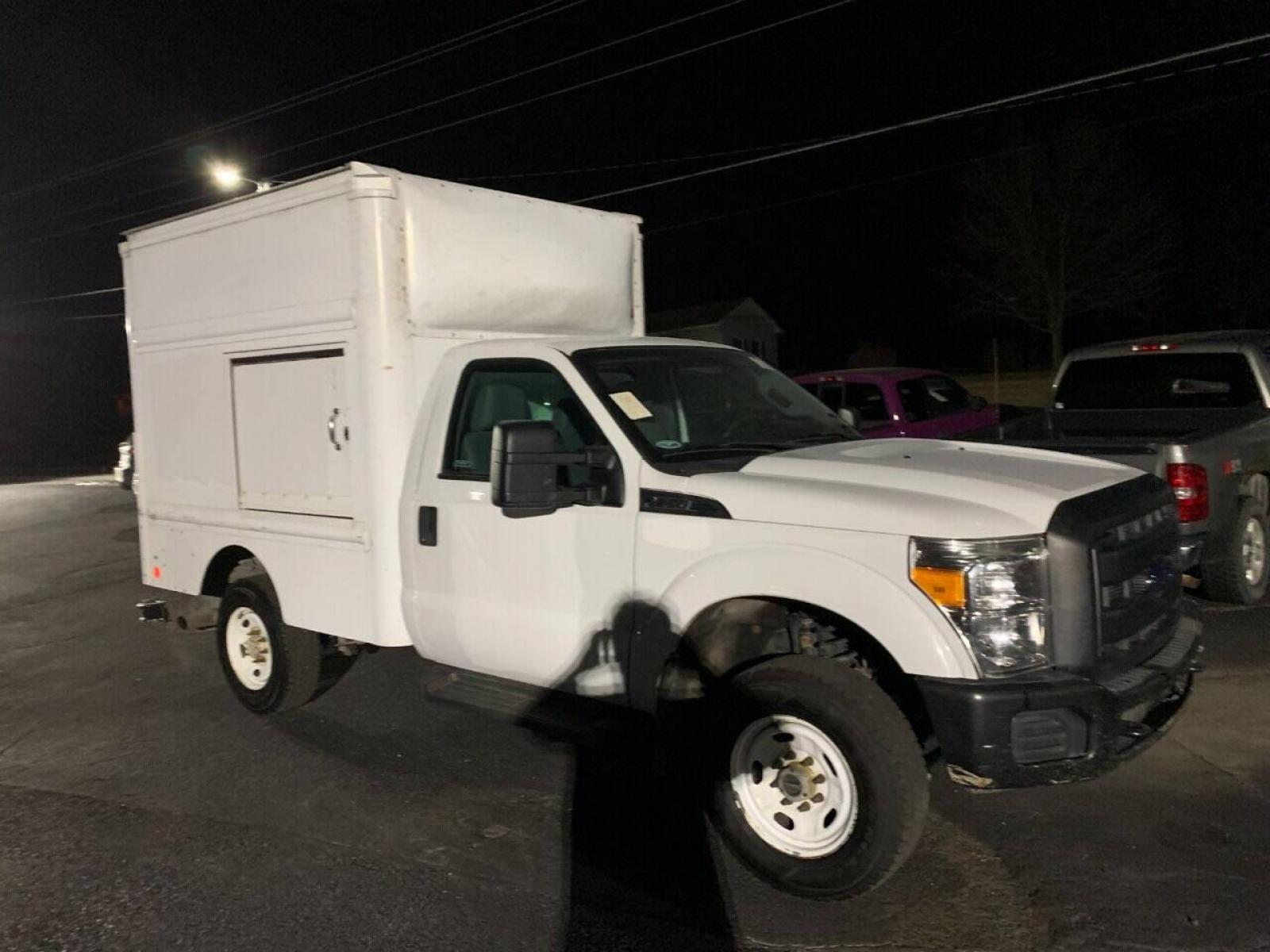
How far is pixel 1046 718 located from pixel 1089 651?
0.99ft

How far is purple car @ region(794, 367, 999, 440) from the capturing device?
36.9 ft

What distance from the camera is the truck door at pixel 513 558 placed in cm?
445

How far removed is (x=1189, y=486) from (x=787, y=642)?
12.1 feet

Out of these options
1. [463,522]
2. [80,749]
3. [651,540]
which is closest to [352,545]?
[463,522]

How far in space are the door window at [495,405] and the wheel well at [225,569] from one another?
1880 mm

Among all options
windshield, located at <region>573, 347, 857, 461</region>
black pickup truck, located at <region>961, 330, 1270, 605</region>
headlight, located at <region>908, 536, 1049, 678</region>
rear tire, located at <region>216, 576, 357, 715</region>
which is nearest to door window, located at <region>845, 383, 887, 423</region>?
black pickup truck, located at <region>961, 330, 1270, 605</region>

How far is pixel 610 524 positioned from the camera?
4.36m

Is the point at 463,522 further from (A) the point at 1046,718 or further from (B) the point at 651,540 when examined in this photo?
(A) the point at 1046,718

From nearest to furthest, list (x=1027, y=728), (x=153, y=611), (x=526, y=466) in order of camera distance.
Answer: (x=1027, y=728), (x=526, y=466), (x=153, y=611)

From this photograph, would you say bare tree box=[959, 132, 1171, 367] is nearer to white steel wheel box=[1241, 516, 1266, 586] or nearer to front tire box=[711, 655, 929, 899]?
white steel wheel box=[1241, 516, 1266, 586]

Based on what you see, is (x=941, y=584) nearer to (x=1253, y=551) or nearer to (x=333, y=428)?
(x=333, y=428)

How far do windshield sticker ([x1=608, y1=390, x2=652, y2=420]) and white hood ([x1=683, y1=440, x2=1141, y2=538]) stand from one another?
508 mm

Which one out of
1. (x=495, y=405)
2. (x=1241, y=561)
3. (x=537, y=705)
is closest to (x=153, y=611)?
(x=495, y=405)

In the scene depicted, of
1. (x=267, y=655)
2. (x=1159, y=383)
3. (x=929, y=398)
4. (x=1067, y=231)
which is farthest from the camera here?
(x=1067, y=231)
